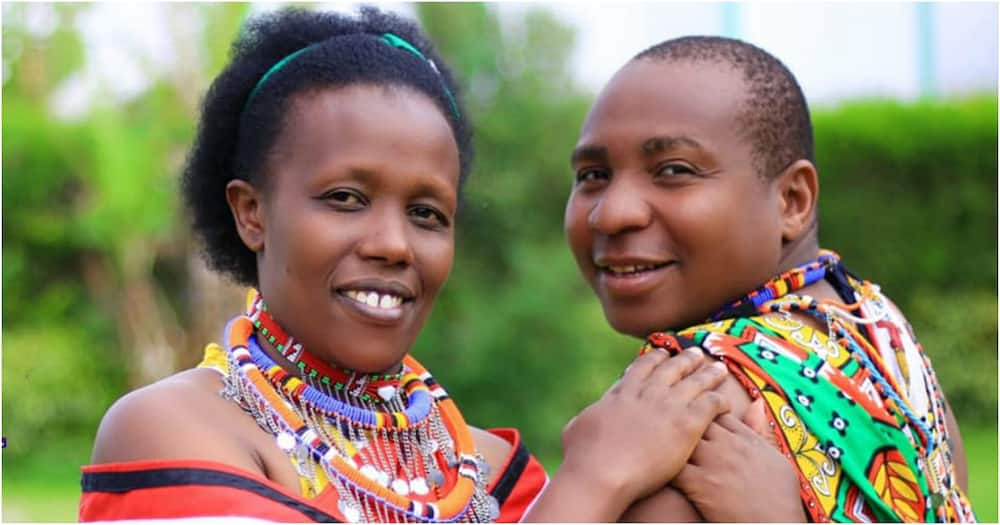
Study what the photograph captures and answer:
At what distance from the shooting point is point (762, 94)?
2789 mm

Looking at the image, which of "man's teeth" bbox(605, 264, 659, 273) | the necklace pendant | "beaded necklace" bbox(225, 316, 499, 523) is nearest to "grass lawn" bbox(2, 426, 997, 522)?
"man's teeth" bbox(605, 264, 659, 273)

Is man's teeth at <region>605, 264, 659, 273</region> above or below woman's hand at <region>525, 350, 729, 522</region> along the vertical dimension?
above

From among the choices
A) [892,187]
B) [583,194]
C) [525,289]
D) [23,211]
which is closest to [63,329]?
[23,211]

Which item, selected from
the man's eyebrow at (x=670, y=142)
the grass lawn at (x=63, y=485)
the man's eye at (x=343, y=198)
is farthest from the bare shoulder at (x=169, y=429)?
the grass lawn at (x=63, y=485)

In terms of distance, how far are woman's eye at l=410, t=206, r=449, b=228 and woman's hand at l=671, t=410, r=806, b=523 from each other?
0.75 meters

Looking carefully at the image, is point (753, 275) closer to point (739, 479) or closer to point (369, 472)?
point (739, 479)

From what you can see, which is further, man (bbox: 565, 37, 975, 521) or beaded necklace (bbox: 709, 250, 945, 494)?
beaded necklace (bbox: 709, 250, 945, 494)

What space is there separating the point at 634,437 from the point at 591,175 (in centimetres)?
77

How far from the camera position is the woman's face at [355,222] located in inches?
96.7

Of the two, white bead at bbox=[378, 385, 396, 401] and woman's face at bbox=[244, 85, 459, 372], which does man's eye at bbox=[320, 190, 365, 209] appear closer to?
woman's face at bbox=[244, 85, 459, 372]

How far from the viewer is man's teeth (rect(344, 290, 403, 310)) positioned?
247 centimetres

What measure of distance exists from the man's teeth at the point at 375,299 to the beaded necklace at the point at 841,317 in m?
0.78

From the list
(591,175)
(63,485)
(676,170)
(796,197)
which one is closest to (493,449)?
(591,175)

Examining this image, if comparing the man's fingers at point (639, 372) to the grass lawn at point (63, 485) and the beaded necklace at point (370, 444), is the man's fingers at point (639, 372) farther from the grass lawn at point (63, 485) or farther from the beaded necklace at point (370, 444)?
the grass lawn at point (63, 485)
